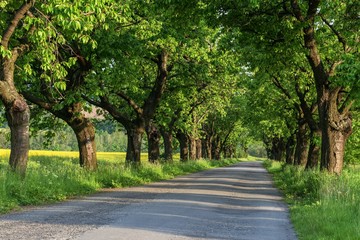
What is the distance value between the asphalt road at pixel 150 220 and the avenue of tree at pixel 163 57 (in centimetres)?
370

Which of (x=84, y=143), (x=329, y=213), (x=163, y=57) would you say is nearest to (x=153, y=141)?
(x=163, y=57)

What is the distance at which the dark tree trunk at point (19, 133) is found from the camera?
13.3 meters

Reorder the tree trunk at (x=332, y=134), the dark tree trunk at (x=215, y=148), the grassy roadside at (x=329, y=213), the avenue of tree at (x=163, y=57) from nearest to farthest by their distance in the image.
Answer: the grassy roadside at (x=329, y=213)
the avenue of tree at (x=163, y=57)
the tree trunk at (x=332, y=134)
the dark tree trunk at (x=215, y=148)

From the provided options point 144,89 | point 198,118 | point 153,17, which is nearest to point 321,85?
point 153,17

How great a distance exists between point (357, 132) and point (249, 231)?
26.9 metres

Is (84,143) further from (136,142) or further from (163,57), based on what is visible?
(163,57)

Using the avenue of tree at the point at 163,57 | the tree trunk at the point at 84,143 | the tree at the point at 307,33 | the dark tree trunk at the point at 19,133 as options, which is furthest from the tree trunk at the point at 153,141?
the dark tree trunk at the point at 19,133

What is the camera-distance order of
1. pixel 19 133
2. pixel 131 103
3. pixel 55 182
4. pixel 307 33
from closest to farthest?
pixel 19 133 < pixel 55 182 < pixel 307 33 < pixel 131 103

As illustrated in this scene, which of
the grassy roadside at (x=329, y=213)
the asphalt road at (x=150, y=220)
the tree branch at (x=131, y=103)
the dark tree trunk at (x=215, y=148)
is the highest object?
the tree branch at (x=131, y=103)

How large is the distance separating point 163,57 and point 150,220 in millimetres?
15291

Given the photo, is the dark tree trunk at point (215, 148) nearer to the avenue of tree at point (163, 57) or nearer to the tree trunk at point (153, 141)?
the tree trunk at point (153, 141)

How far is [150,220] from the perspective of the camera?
9352 mm

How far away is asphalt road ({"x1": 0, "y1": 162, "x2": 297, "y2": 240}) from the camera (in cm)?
777

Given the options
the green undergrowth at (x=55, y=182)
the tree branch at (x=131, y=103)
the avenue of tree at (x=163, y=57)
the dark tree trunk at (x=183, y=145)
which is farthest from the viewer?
the dark tree trunk at (x=183, y=145)
